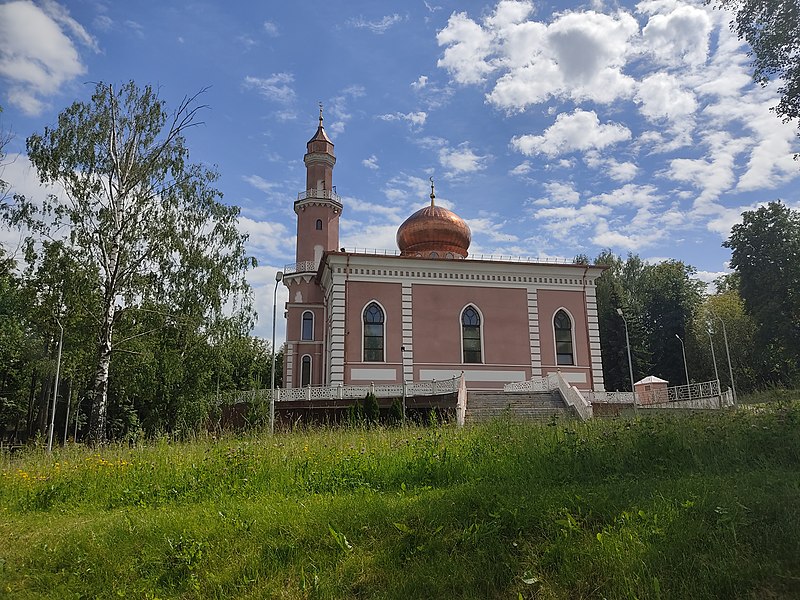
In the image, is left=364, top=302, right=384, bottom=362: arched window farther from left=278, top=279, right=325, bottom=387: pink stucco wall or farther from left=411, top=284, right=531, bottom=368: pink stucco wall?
left=278, top=279, right=325, bottom=387: pink stucco wall

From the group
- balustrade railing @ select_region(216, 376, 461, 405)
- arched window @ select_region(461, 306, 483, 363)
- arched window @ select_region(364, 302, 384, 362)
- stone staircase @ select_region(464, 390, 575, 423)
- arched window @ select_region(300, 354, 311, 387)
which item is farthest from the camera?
arched window @ select_region(300, 354, 311, 387)

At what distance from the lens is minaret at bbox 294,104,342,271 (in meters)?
30.7

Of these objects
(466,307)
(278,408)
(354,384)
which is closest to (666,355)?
(466,307)

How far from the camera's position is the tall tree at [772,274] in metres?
33.5

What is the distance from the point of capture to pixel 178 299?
18562 millimetres

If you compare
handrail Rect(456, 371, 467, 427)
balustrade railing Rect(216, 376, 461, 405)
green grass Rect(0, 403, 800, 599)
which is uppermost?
balustrade railing Rect(216, 376, 461, 405)

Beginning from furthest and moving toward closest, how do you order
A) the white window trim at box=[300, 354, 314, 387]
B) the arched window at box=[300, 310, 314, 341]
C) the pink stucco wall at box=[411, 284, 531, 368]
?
the arched window at box=[300, 310, 314, 341]
the white window trim at box=[300, 354, 314, 387]
the pink stucco wall at box=[411, 284, 531, 368]

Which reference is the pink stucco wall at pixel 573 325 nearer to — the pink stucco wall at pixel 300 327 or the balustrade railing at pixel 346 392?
the balustrade railing at pixel 346 392

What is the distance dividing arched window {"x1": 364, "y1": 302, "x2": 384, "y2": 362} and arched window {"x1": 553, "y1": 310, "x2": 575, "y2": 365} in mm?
7842

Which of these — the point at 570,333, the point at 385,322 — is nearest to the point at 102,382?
the point at 385,322

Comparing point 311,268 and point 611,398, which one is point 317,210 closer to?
point 311,268

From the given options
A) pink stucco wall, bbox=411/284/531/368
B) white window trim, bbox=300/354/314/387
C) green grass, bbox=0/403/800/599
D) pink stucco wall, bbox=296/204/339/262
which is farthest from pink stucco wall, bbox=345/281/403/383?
green grass, bbox=0/403/800/599

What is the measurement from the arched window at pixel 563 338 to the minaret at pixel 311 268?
10699 mm

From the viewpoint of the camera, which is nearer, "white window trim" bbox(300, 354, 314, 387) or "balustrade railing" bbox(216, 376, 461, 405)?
"balustrade railing" bbox(216, 376, 461, 405)
